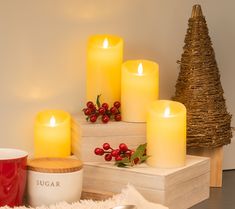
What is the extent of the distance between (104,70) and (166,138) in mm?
189

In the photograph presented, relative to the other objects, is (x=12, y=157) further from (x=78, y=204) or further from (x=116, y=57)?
(x=116, y=57)

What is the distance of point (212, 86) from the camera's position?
1.32 metres

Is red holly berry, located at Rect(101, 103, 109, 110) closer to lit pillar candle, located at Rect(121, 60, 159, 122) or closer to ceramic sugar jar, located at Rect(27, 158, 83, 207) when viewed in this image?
lit pillar candle, located at Rect(121, 60, 159, 122)

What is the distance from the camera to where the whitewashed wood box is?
1.22 metres

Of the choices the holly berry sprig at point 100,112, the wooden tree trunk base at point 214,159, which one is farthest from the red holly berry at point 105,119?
the wooden tree trunk base at point 214,159

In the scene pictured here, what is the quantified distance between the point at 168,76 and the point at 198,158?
0.85 ft

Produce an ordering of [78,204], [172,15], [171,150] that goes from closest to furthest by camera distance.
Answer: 1. [78,204]
2. [171,150]
3. [172,15]

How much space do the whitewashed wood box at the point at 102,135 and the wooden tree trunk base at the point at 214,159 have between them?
172 mm

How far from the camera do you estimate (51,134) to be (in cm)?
125

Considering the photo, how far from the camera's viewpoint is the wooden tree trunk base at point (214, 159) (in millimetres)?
1378

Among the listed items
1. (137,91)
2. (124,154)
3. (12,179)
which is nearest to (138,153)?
(124,154)

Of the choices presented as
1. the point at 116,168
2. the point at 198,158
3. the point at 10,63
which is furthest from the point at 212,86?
the point at 10,63

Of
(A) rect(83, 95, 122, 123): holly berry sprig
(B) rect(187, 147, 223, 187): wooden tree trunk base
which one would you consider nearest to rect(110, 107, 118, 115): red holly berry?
(A) rect(83, 95, 122, 123): holly berry sprig

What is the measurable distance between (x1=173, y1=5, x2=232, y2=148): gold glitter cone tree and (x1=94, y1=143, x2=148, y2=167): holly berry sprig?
16 cm
